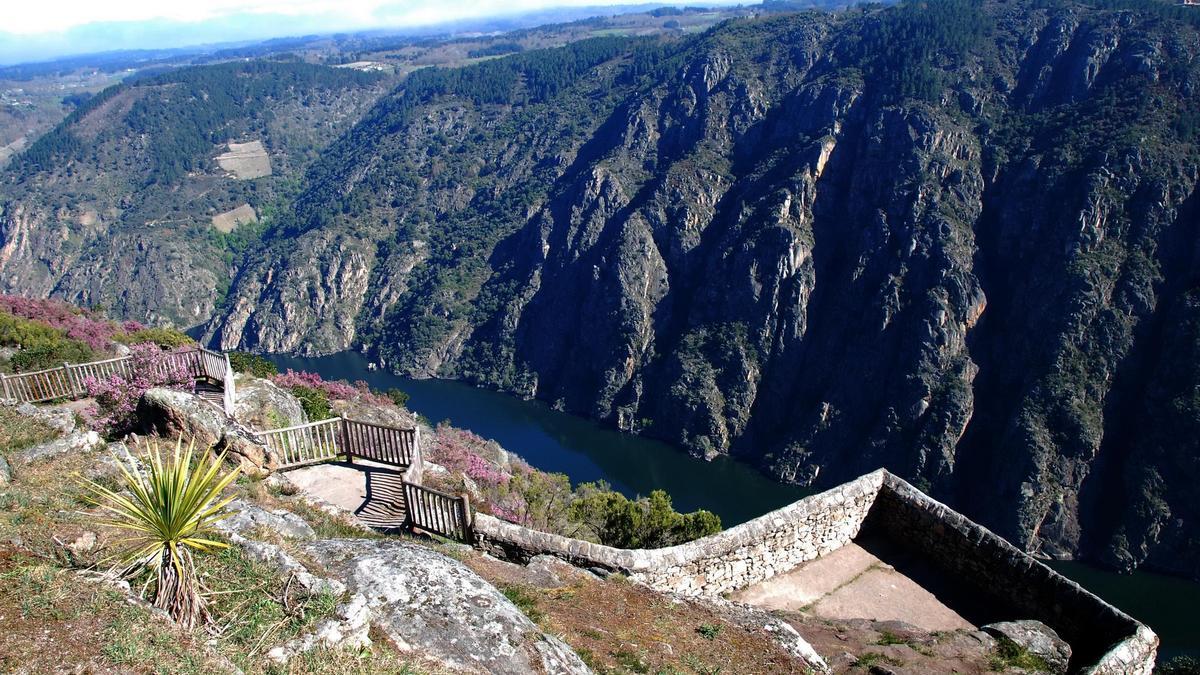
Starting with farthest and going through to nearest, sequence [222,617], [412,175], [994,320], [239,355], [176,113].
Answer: [176,113] → [412,175] → [994,320] → [239,355] → [222,617]

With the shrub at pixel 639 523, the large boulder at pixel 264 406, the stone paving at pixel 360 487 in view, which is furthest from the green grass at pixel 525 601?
the large boulder at pixel 264 406

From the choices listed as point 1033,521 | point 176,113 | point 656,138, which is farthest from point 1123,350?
point 176,113

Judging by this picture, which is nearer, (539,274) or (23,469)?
(23,469)

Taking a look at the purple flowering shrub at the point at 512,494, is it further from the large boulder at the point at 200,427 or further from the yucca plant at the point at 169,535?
the yucca plant at the point at 169,535

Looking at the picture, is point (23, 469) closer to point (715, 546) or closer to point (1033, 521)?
point (715, 546)

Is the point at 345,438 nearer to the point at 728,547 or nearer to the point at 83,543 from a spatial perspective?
the point at 83,543

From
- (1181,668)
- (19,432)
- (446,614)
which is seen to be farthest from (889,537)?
(19,432)

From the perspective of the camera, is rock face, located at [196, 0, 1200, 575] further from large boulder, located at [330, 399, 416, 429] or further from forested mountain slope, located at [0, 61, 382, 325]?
large boulder, located at [330, 399, 416, 429]
